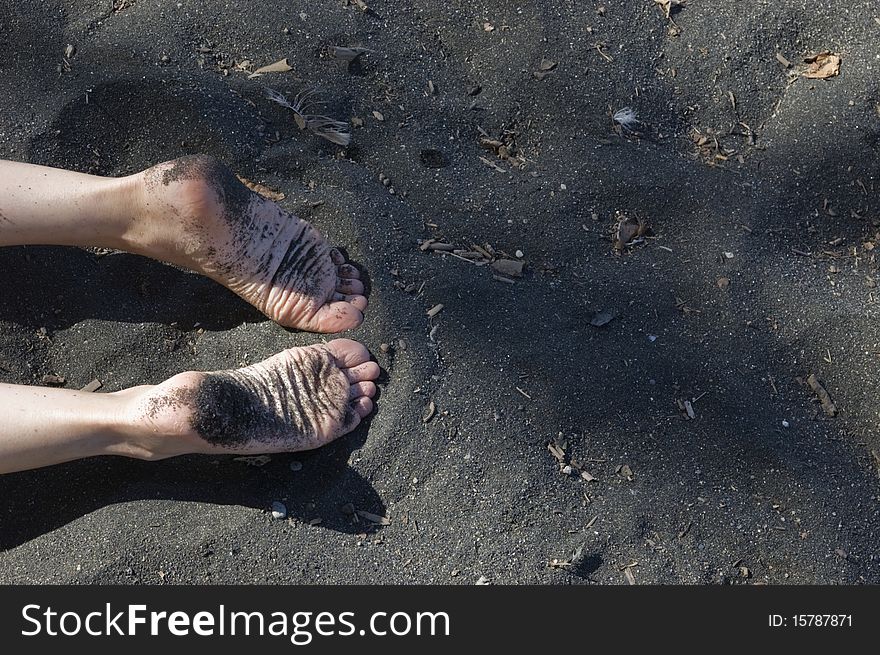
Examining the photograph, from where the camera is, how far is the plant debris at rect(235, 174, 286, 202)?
2082 mm

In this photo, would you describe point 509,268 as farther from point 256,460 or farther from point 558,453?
point 256,460

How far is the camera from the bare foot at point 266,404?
5.53ft

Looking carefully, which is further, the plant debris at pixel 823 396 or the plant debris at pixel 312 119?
the plant debris at pixel 312 119

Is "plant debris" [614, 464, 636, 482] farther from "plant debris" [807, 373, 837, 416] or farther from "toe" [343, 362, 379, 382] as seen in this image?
"toe" [343, 362, 379, 382]

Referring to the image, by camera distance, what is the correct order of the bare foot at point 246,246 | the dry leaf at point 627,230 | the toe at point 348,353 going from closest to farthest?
the bare foot at point 246,246 < the toe at point 348,353 < the dry leaf at point 627,230

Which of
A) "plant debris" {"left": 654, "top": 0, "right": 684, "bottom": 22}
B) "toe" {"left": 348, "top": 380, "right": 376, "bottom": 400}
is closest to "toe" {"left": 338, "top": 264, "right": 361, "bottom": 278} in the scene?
"toe" {"left": 348, "top": 380, "right": 376, "bottom": 400}

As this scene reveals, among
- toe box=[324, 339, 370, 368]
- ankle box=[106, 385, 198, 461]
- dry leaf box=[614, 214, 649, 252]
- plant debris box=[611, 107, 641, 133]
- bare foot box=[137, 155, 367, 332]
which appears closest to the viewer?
ankle box=[106, 385, 198, 461]

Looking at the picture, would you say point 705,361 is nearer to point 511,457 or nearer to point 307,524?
point 511,457

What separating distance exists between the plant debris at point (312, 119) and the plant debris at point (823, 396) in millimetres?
1408

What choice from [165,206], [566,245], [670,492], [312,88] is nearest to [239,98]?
[312,88]

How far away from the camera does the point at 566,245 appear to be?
2059mm

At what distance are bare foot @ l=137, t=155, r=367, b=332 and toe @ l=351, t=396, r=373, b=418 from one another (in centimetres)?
20

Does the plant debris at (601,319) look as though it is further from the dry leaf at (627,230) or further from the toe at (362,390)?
the toe at (362,390)

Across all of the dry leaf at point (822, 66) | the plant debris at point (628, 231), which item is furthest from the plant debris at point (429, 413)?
the dry leaf at point (822, 66)
